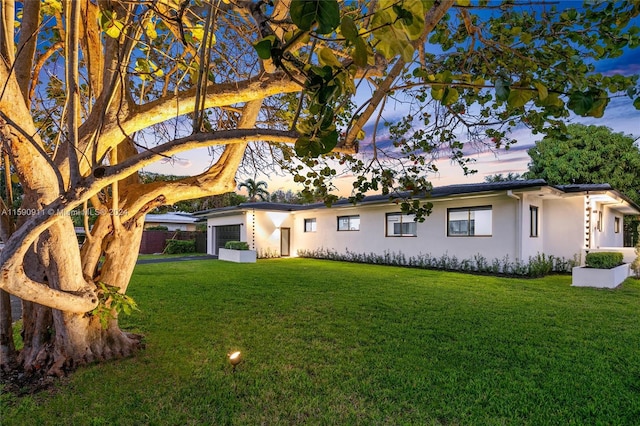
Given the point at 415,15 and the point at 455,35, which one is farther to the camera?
the point at 455,35

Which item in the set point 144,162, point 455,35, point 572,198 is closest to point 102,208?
point 144,162

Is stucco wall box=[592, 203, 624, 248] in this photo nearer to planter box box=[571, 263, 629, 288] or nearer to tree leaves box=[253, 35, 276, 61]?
planter box box=[571, 263, 629, 288]

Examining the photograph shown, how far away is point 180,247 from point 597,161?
2700 cm

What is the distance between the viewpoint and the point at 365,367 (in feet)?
12.1

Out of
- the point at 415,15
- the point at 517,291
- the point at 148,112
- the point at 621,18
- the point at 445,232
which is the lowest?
the point at 517,291

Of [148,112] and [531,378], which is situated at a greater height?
[148,112]

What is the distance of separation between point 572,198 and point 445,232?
5004mm

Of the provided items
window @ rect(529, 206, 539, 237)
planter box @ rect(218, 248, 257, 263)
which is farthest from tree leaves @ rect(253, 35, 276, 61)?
planter box @ rect(218, 248, 257, 263)

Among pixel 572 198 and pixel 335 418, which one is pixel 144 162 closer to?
pixel 335 418

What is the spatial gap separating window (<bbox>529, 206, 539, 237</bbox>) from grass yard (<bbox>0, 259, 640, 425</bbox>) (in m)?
5.18

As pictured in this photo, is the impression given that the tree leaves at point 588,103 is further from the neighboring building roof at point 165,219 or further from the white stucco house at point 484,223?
the neighboring building roof at point 165,219

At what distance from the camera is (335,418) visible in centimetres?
267

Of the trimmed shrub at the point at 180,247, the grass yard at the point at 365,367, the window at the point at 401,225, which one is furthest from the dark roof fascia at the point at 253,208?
the grass yard at the point at 365,367

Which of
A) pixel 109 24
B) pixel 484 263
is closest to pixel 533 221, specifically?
pixel 484 263
